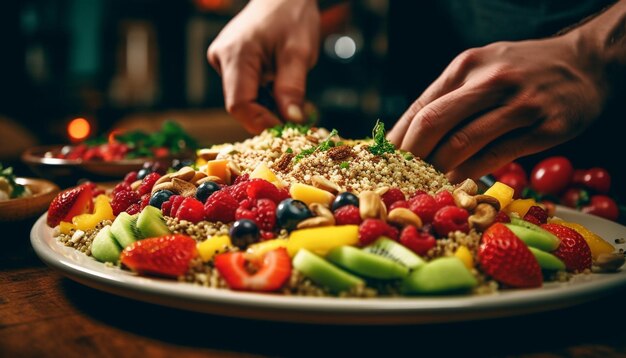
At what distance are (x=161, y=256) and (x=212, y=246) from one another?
9 centimetres

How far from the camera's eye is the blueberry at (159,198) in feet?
3.74

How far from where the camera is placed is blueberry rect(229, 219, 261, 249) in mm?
917

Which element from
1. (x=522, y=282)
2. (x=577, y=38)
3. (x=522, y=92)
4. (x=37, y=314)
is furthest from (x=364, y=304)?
(x=577, y=38)

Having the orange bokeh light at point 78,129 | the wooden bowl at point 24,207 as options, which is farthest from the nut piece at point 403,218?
the orange bokeh light at point 78,129

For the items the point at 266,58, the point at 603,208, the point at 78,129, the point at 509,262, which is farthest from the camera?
the point at 78,129

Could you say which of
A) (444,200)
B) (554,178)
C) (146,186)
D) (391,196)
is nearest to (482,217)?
(444,200)

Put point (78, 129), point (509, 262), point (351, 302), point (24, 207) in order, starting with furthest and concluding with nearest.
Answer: point (78, 129) → point (24, 207) → point (509, 262) → point (351, 302)

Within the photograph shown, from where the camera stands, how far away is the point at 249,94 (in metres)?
1.79

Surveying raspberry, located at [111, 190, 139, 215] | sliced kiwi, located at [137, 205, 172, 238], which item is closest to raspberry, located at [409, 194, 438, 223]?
sliced kiwi, located at [137, 205, 172, 238]

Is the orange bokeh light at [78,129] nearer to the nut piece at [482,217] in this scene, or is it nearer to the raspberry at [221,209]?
the raspberry at [221,209]

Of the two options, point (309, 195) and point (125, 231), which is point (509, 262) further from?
point (125, 231)

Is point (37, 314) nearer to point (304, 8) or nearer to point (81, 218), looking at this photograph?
point (81, 218)

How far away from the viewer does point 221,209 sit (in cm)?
102

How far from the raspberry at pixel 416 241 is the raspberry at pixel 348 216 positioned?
85mm
